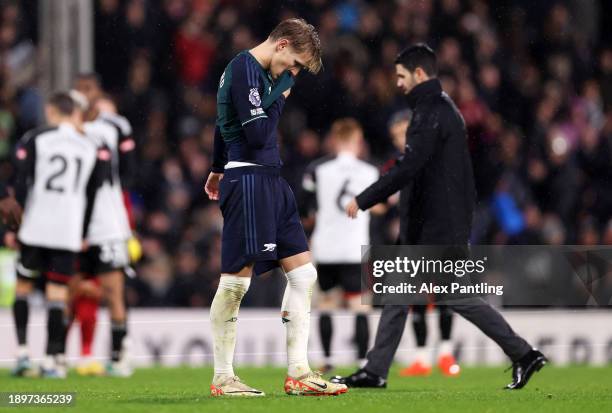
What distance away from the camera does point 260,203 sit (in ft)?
22.3

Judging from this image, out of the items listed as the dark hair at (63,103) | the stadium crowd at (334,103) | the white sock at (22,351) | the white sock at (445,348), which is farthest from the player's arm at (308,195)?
the stadium crowd at (334,103)

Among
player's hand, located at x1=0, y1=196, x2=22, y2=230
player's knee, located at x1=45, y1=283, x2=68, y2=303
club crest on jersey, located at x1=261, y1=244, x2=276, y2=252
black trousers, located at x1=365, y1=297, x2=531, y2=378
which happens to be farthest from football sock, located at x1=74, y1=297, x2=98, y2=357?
club crest on jersey, located at x1=261, y1=244, x2=276, y2=252

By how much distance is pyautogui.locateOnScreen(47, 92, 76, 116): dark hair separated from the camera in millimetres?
9766

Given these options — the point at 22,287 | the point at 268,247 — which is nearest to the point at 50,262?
the point at 22,287

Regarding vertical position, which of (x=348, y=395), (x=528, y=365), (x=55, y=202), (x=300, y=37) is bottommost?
(x=348, y=395)

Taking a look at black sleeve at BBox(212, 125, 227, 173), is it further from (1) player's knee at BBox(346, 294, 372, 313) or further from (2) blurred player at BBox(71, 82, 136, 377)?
(1) player's knee at BBox(346, 294, 372, 313)

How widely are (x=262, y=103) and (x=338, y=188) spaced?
4.18 metres

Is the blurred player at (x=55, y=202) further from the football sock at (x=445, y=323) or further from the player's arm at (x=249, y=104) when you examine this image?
the player's arm at (x=249, y=104)

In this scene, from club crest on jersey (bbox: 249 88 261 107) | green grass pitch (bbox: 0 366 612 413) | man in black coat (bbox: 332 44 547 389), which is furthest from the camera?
man in black coat (bbox: 332 44 547 389)

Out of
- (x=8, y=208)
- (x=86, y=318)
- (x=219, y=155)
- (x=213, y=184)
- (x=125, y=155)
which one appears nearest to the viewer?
(x=219, y=155)

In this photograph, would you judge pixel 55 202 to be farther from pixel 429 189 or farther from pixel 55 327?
pixel 429 189

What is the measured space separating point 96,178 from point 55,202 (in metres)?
0.38

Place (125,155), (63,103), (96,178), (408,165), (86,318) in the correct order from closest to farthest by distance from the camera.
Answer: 1. (408,165)
2. (63,103)
3. (96,178)
4. (125,155)
5. (86,318)

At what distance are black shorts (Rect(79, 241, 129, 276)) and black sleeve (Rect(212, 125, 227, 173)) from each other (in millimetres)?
3341
